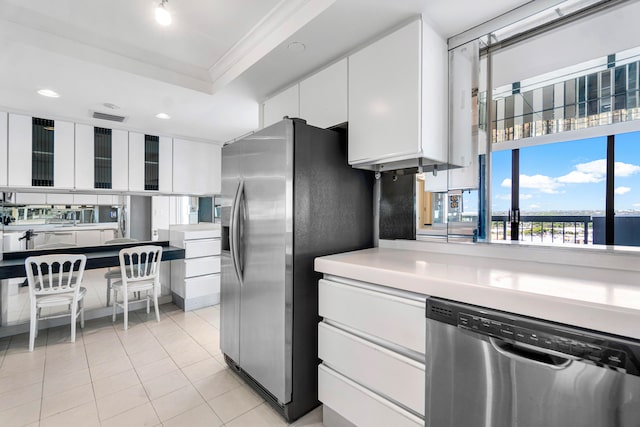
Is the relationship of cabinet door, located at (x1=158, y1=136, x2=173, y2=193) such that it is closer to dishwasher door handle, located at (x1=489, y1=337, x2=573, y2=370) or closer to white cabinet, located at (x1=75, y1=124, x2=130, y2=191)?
white cabinet, located at (x1=75, y1=124, x2=130, y2=191)

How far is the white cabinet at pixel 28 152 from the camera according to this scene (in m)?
3.24

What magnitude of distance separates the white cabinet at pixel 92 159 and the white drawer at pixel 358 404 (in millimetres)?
3816

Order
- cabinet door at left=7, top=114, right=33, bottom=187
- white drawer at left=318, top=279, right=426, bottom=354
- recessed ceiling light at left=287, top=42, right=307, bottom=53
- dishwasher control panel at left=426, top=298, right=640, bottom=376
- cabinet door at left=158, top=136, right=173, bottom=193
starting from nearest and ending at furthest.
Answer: dishwasher control panel at left=426, top=298, right=640, bottom=376
white drawer at left=318, top=279, right=426, bottom=354
recessed ceiling light at left=287, top=42, right=307, bottom=53
cabinet door at left=7, top=114, right=33, bottom=187
cabinet door at left=158, top=136, right=173, bottom=193

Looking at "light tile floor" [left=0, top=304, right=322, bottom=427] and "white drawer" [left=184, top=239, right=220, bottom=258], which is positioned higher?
"white drawer" [left=184, top=239, right=220, bottom=258]

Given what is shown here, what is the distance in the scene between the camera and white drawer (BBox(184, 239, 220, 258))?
11.9 feet

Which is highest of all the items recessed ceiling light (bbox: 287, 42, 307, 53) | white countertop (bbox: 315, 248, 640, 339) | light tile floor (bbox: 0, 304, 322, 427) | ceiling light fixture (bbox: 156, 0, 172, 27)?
ceiling light fixture (bbox: 156, 0, 172, 27)

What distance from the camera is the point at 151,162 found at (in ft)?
13.8

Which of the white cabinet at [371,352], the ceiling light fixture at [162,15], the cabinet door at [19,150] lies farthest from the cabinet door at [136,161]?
the white cabinet at [371,352]

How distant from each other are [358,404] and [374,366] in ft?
0.87

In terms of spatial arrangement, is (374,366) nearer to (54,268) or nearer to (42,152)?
(54,268)

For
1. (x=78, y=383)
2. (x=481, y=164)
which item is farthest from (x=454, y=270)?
(x=78, y=383)

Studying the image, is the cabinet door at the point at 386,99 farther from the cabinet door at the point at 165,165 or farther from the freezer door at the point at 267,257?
the cabinet door at the point at 165,165

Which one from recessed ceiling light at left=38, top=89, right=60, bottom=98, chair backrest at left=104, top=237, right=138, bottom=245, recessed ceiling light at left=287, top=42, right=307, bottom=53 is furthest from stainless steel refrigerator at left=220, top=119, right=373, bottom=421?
chair backrest at left=104, top=237, right=138, bottom=245

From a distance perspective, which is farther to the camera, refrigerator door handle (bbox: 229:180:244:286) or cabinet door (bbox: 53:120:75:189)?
cabinet door (bbox: 53:120:75:189)
